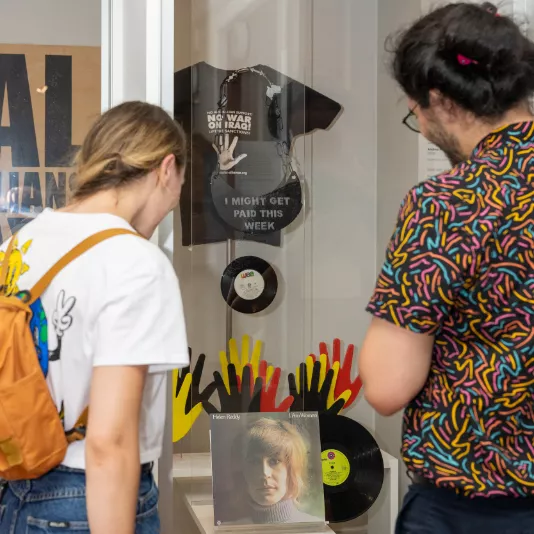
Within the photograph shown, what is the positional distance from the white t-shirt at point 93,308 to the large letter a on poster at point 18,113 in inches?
35.6

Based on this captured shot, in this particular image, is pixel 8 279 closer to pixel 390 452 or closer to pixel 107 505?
pixel 107 505

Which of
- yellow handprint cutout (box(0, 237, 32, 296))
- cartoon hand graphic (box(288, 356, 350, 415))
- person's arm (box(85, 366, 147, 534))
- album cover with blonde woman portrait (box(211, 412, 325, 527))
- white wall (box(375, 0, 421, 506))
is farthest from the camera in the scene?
white wall (box(375, 0, 421, 506))

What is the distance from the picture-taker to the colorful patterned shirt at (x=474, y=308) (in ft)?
3.43

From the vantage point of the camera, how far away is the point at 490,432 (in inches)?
43.2

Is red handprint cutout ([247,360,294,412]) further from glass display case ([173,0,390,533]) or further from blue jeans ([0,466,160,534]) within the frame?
blue jeans ([0,466,160,534])

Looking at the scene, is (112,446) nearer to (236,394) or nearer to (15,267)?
(15,267)

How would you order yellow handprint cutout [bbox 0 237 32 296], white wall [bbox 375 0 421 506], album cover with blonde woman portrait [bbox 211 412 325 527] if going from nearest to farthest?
yellow handprint cutout [bbox 0 237 32 296]
album cover with blonde woman portrait [bbox 211 412 325 527]
white wall [bbox 375 0 421 506]

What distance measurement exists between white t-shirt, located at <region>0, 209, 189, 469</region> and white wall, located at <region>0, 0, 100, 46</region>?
1.02m

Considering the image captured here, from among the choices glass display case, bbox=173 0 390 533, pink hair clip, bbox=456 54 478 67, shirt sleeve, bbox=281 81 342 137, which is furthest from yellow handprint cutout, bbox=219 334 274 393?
pink hair clip, bbox=456 54 478 67

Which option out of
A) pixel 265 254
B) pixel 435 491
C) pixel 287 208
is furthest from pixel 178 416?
pixel 435 491

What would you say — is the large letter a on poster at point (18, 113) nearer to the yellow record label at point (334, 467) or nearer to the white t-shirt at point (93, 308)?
the white t-shirt at point (93, 308)

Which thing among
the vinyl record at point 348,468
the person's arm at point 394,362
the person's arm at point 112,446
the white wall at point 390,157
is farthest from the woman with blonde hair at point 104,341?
the white wall at point 390,157

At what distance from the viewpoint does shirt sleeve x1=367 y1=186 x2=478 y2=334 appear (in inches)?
40.9

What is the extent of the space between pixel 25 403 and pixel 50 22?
4.20 ft
